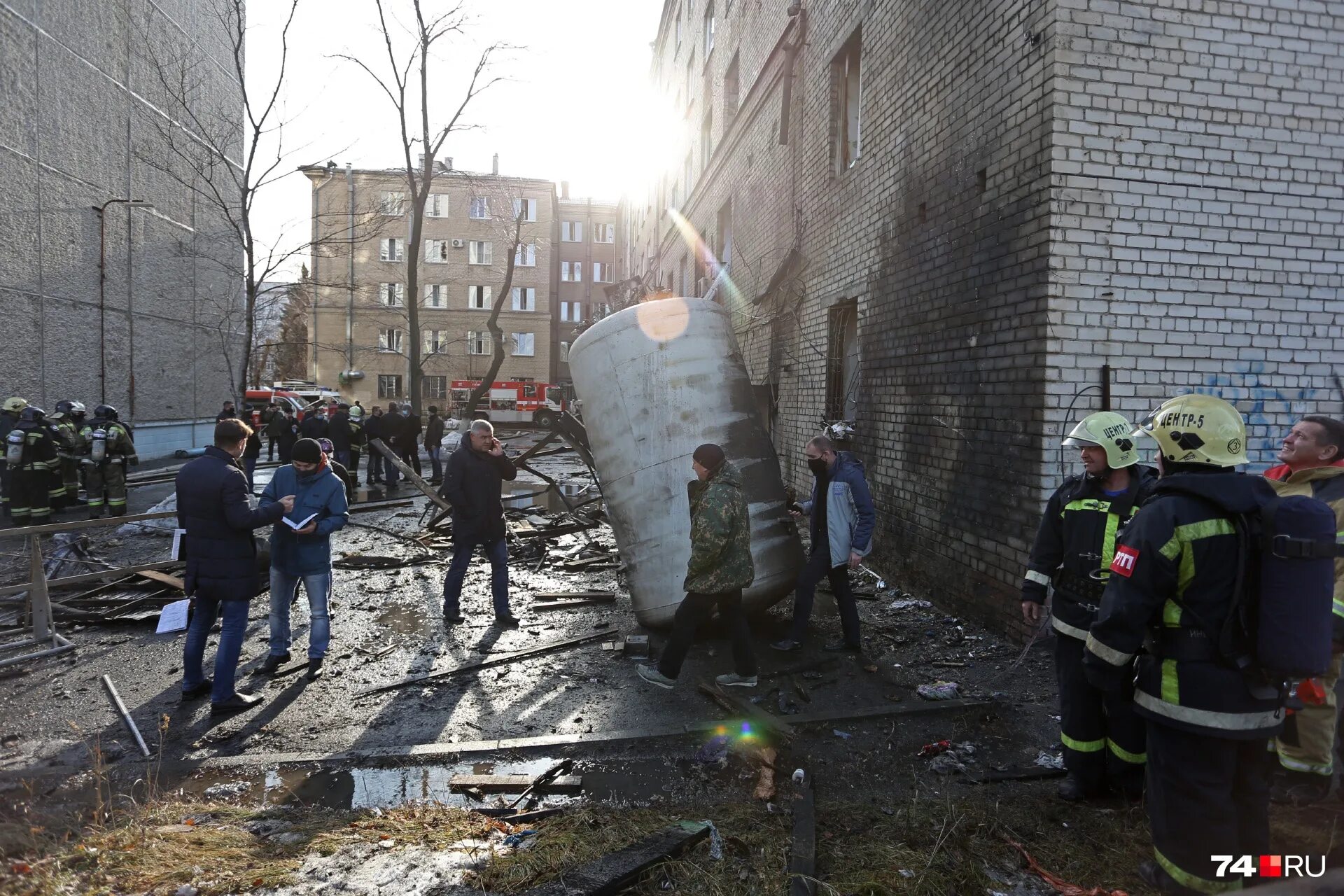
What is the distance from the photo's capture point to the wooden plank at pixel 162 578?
6.64m

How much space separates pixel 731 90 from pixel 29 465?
13673mm

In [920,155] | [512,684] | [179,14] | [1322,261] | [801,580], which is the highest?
[179,14]

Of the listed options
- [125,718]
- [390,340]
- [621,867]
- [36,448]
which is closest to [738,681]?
[621,867]

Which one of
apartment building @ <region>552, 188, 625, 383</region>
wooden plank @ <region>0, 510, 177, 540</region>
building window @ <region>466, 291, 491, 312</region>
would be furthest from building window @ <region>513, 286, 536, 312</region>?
wooden plank @ <region>0, 510, 177, 540</region>

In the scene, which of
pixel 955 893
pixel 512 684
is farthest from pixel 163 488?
pixel 955 893

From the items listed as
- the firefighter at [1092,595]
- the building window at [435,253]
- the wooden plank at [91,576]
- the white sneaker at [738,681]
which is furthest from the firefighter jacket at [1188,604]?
the building window at [435,253]

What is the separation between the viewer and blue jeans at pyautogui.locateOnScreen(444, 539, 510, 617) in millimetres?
6504

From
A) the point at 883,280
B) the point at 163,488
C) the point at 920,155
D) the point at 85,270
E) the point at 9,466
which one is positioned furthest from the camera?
the point at 85,270

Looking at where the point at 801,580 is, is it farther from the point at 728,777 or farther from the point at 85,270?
the point at 85,270

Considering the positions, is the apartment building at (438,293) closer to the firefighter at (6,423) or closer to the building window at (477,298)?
the building window at (477,298)

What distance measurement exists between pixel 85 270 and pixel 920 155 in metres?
16.7

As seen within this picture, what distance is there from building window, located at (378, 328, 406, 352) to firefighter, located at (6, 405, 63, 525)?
29150mm

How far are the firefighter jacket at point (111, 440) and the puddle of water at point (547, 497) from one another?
Answer: 549cm

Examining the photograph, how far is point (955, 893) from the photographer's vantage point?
2.77m
